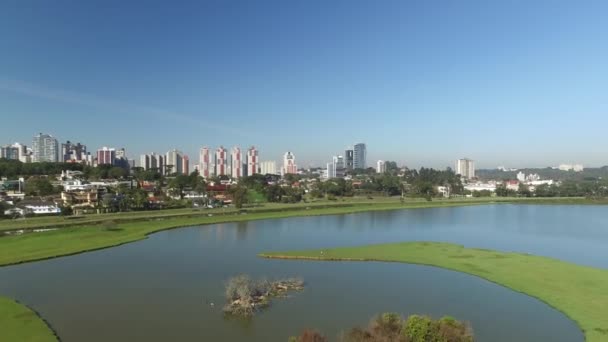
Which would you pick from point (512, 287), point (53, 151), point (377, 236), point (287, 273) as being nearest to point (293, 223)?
point (377, 236)

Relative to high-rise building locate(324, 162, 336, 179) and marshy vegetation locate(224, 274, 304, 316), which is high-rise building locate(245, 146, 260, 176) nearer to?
high-rise building locate(324, 162, 336, 179)

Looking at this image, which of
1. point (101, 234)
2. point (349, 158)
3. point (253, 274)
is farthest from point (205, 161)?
point (253, 274)

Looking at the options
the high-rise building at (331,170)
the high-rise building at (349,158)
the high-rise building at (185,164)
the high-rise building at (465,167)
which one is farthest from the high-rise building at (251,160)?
the high-rise building at (465,167)

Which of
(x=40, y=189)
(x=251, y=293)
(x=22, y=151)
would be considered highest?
(x=22, y=151)

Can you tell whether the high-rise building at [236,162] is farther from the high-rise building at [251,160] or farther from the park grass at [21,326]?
the park grass at [21,326]

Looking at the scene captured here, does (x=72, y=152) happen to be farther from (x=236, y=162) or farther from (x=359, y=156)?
(x=359, y=156)

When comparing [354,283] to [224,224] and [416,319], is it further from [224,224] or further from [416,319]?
[224,224]
